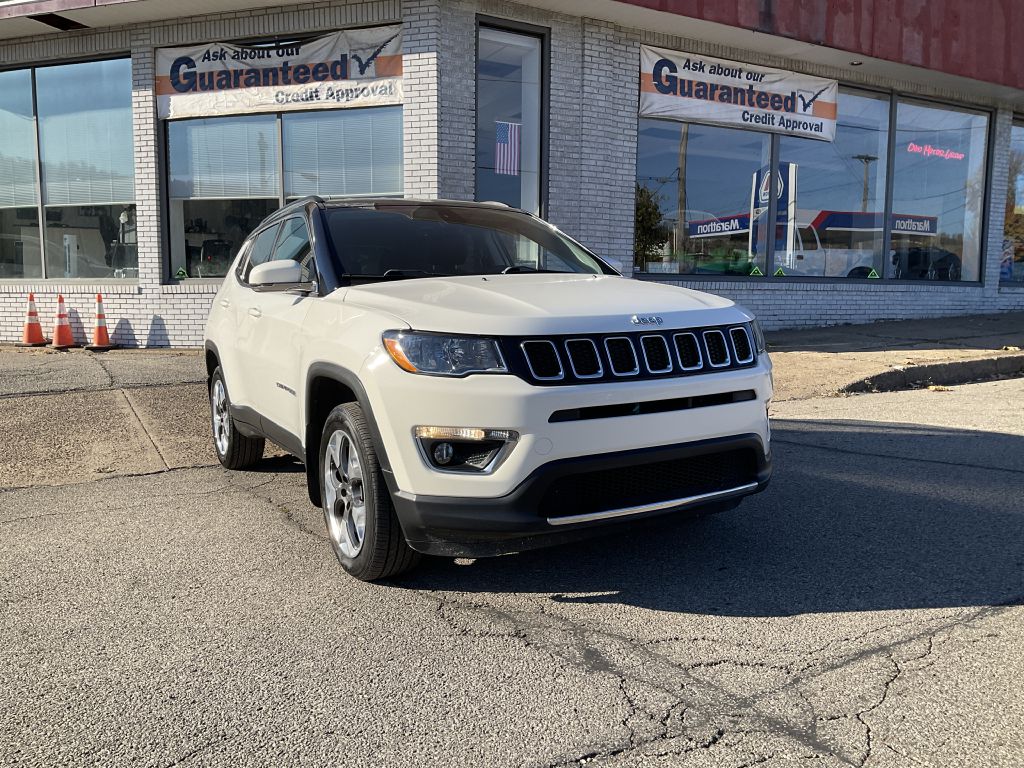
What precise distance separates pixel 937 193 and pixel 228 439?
13.7 metres

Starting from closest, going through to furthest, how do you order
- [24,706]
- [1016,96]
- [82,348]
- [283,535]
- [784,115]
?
[24,706]
[283,535]
[82,348]
[784,115]
[1016,96]

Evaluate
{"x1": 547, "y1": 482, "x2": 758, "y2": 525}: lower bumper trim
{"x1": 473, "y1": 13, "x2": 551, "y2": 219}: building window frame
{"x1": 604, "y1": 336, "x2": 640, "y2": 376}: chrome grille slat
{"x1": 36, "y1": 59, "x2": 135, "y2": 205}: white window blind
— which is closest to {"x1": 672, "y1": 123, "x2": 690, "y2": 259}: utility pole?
{"x1": 473, "y1": 13, "x2": 551, "y2": 219}: building window frame

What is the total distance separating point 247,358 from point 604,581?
257 centimetres

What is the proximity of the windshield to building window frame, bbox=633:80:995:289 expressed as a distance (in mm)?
7299

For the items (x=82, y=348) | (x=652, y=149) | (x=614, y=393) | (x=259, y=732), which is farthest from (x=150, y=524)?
(x=652, y=149)

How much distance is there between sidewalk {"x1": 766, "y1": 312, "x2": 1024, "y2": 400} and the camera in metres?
8.89

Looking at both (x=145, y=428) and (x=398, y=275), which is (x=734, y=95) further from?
(x=398, y=275)

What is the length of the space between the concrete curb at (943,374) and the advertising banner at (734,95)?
5011 millimetres

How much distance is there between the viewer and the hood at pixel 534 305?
10.5 feet

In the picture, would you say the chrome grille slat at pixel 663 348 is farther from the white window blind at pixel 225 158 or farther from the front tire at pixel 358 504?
the white window blind at pixel 225 158

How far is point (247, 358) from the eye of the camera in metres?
4.98

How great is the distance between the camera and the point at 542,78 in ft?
35.9

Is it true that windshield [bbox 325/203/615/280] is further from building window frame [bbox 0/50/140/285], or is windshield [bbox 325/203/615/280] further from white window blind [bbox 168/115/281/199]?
building window frame [bbox 0/50/140/285]

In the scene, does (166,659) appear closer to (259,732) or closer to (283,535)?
(259,732)
